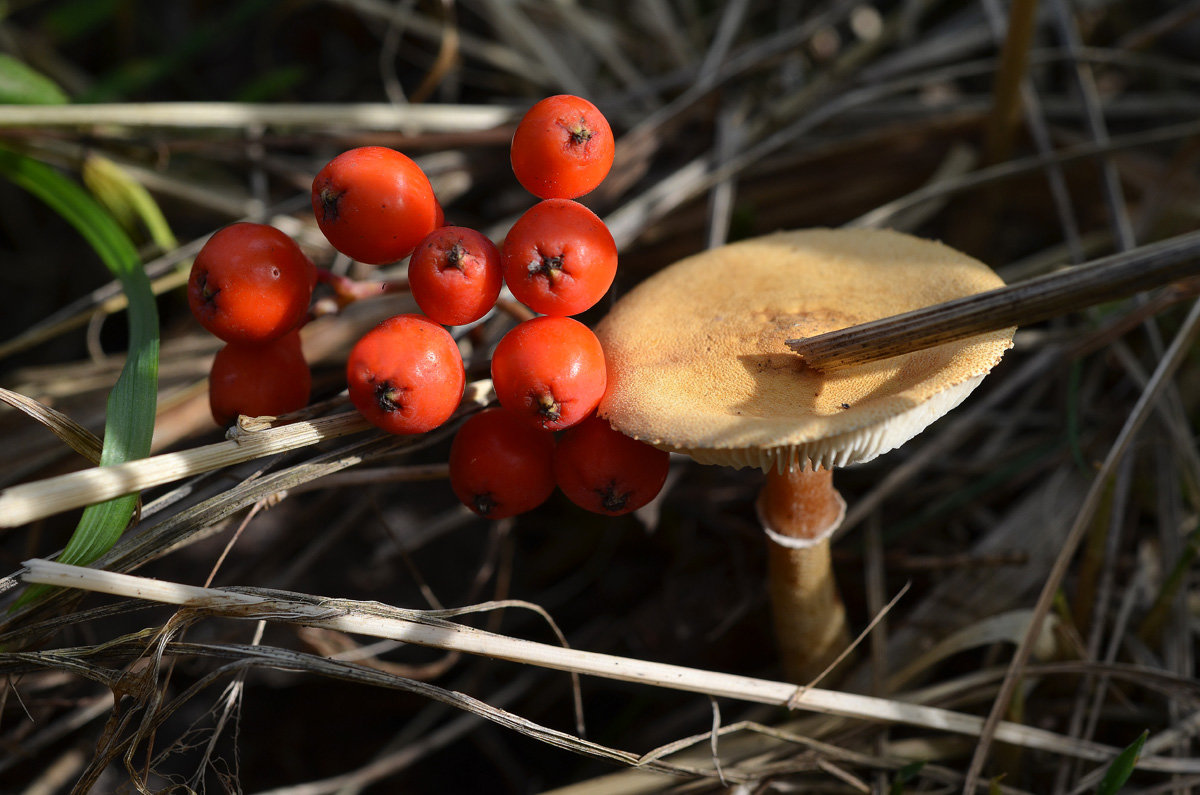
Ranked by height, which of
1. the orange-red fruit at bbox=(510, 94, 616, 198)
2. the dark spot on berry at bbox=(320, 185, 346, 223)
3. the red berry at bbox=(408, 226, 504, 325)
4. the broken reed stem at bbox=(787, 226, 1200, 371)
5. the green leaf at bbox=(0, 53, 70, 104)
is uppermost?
the green leaf at bbox=(0, 53, 70, 104)

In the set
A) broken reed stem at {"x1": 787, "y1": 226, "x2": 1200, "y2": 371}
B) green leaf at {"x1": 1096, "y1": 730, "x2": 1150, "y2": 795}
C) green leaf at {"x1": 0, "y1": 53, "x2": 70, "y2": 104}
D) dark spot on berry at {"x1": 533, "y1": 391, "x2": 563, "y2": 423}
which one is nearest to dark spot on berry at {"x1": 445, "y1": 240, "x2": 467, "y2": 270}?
dark spot on berry at {"x1": 533, "y1": 391, "x2": 563, "y2": 423}

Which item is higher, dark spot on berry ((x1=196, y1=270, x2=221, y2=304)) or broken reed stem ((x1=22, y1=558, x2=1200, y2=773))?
dark spot on berry ((x1=196, y1=270, x2=221, y2=304))

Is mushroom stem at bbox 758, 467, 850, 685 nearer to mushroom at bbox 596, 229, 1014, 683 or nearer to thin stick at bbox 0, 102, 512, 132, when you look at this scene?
mushroom at bbox 596, 229, 1014, 683

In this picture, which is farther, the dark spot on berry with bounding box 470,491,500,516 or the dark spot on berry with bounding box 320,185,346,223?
the dark spot on berry with bounding box 470,491,500,516

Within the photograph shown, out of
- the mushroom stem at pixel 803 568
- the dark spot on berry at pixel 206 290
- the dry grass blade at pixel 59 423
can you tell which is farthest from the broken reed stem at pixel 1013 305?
the dry grass blade at pixel 59 423

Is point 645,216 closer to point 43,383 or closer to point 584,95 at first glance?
point 584,95

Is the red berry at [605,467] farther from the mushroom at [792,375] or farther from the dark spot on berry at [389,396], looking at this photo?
the dark spot on berry at [389,396]

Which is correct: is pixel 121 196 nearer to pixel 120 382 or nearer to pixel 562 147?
pixel 120 382

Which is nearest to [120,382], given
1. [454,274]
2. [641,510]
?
[454,274]
